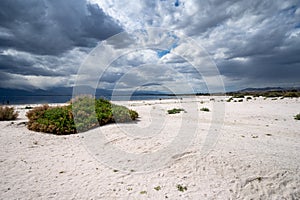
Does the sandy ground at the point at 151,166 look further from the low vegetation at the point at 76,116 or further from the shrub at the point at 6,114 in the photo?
the shrub at the point at 6,114

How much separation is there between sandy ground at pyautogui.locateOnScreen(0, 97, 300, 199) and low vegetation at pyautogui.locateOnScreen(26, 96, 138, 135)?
3.45ft

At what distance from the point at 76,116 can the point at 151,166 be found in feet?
21.8

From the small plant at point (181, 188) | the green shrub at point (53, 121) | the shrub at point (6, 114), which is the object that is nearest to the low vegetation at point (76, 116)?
the green shrub at point (53, 121)

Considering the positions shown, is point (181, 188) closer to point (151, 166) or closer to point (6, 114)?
point (151, 166)

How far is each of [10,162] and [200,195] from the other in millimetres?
6203

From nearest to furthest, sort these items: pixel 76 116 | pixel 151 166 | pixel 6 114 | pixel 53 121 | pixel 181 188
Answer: pixel 181 188 → pixel 151 166 → pixel 53 121 → pixel 76 116 → pixel 6 114

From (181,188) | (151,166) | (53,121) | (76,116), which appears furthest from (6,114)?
(181,188)

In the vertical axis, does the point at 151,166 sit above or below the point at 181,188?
above

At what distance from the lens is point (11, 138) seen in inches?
350

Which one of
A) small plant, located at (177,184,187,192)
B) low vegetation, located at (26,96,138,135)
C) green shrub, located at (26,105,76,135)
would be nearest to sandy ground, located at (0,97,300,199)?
small plant, located at (177,184,187,192)

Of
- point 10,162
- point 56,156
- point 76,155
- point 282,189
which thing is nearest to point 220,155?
point 282,189

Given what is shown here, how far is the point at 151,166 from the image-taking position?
5.84 metres

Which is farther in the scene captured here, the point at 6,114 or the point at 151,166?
the point at 6,114

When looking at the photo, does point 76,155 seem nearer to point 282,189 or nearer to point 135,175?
point 135,175
